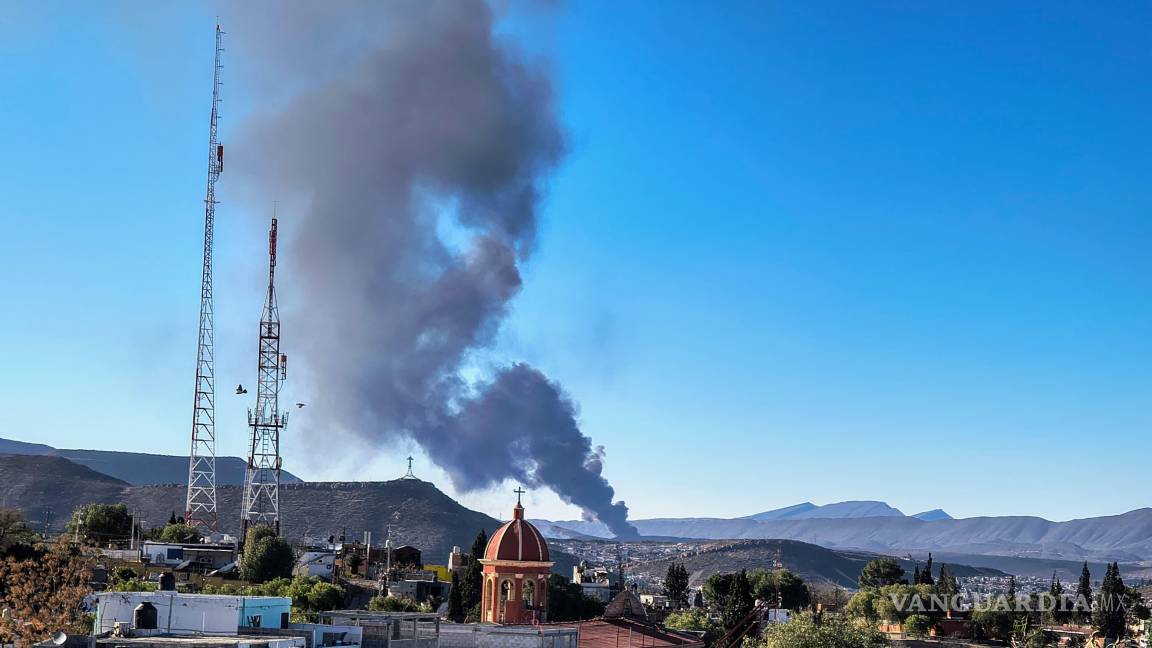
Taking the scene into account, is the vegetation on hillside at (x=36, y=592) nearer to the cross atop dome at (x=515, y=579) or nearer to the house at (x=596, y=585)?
the cross atop dome at (x=515, y=579)

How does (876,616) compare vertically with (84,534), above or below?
below

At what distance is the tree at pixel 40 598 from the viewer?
149 feet

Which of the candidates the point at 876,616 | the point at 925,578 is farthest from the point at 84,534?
the point at 925,578

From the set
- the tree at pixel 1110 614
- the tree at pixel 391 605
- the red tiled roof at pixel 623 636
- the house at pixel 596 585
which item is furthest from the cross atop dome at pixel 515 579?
the house at pixel 596 585

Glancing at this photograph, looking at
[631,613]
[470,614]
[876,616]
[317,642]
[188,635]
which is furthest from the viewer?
[876,616]

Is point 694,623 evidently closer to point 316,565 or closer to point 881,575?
point 316,565

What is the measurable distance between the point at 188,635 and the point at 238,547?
2954 inches

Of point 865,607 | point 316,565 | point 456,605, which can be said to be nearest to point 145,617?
point 456,605

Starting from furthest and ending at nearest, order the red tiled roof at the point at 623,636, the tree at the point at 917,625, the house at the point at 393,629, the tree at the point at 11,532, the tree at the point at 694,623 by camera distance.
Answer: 1. the tree at the point at 917,625
2. the tree at the point at 694,623
3. the tree at the point at 11,532
4. the red tiled roof at the point at 623,636
5. the house at the point at 393,629

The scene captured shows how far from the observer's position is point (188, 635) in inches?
1922

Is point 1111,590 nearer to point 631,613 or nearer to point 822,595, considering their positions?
point 631,613

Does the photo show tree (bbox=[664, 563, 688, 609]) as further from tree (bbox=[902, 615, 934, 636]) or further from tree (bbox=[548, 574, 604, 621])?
tree (bbox=[902, 615, 934, 636])

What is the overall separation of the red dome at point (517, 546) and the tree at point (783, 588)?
2584 inches

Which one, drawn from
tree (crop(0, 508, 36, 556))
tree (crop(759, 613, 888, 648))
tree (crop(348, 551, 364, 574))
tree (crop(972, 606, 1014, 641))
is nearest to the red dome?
tree (crop(759, 613, 888, 648))
